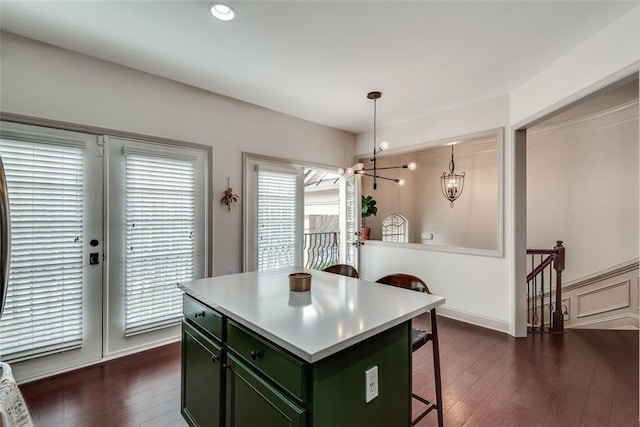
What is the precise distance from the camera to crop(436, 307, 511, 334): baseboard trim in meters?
3.46

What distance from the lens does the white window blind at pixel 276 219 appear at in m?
3.80

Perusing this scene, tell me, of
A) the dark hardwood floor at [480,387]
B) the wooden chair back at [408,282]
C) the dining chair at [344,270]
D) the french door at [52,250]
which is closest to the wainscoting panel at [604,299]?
the dark hardwood floor at [480,387]

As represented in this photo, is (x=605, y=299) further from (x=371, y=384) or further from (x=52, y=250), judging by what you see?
(x=52, y=250)

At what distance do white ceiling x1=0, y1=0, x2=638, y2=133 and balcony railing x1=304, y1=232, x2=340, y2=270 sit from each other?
11.5ft

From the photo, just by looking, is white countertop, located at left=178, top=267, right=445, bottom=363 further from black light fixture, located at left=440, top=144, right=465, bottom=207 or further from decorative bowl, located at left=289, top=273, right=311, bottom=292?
black light fixture, located at left=440, top=144, right=465, bottom=207

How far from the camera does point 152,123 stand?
297 centimetres

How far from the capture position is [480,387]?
91.4 inches

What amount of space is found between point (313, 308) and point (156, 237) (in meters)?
2.23

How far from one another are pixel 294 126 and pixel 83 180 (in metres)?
2.55

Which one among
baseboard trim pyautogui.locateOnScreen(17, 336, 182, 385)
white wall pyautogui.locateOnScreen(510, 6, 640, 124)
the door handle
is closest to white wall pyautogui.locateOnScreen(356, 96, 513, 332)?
white wall pyautogui.locateOnScreen(510, 6, 640, 124)

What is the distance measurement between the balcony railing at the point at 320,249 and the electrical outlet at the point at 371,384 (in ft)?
15.7

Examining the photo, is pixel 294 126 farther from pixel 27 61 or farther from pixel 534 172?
pixel 534 172

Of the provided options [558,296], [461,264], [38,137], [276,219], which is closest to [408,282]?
[461,264]

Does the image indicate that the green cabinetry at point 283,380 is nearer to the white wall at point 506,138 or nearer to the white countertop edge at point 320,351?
the white countertop edge at point 320,351
